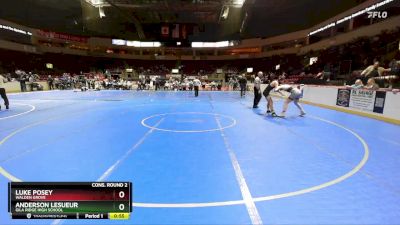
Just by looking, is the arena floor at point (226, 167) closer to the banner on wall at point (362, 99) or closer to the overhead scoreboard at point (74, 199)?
the overhead scoreboard at point (74, 199)

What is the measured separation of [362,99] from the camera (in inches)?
460

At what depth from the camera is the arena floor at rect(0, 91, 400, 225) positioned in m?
3.27

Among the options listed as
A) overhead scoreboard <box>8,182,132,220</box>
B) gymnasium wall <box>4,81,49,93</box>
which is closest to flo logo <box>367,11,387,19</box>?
overhead scoreboard <box>8,182,132,220</box>

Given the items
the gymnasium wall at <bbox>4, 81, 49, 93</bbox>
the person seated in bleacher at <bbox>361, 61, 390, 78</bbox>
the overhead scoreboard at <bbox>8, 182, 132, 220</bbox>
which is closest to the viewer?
the overhead scoreboard at <bbox>8, 182, 132, 220</bbox>

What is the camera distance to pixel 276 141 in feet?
22.5

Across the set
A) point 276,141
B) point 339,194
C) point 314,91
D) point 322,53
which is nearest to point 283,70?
point 322,53

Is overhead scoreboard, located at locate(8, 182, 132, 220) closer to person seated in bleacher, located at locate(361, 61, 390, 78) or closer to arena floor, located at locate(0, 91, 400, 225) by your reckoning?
arena floor, located at locate(0, 91, 400, 225)

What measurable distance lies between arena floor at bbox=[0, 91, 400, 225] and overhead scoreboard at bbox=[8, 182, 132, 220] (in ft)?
2.84

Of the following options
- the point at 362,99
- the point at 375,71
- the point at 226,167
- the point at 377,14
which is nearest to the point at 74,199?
the point at 226,167

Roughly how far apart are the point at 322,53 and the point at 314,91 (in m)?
20.9

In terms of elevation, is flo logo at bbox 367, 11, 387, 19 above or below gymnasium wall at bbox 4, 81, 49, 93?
above

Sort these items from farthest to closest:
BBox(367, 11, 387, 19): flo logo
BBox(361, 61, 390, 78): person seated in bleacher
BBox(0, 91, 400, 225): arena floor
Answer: BBox(367, 11, 387, 19): flo logo < BBox(361, 61, 390, 78): person seated in bleacher < BBox(0, 91, 400, 225): arena floor

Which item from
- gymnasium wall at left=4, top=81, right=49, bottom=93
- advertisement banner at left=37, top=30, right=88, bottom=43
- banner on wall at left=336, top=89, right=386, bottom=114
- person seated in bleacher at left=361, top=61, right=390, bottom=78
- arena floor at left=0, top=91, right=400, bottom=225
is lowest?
arena floor at left=0, top=91, right=400, bottom=225

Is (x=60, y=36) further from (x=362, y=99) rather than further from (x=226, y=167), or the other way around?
(x=226, y=167)
